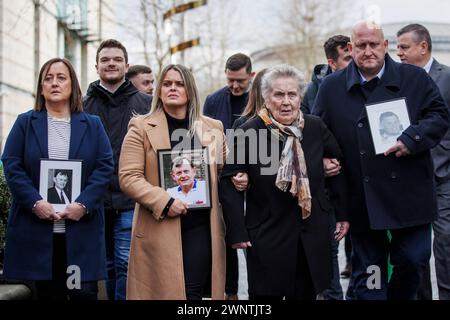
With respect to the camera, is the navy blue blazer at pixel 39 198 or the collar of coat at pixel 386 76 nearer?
the navy blue blazer at pixel 39 198

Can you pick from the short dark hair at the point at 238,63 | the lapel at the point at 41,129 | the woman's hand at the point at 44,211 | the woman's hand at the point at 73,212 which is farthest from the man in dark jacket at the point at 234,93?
the woman's hand at the point at 44,211

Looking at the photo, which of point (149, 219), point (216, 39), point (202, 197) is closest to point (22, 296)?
point (149, 219)

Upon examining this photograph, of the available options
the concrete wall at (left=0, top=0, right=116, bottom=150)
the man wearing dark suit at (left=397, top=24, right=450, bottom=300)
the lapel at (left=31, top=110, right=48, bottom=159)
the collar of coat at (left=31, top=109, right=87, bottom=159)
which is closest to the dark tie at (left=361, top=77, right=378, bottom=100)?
the man wearing dark suit at (left=397, top=24, right=450, bottom=300)

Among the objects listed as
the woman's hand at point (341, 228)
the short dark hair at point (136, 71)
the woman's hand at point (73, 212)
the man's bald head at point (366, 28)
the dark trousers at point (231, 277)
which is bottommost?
the dark trousers at point (231, 277)

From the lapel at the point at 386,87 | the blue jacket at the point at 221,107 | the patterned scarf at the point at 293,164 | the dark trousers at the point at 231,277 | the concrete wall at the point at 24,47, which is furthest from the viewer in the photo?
the concrete wall at the point at 24,47

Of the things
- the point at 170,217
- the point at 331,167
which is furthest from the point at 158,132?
the point at 331,167

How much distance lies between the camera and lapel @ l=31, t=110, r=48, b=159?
575 cm

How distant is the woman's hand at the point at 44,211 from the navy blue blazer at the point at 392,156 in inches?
85.9

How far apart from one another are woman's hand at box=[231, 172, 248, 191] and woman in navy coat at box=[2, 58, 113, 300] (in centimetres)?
104

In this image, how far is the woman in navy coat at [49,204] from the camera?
5641 mm

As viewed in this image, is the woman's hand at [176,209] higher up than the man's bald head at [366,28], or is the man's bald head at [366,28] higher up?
the man's bald head at [366,28]

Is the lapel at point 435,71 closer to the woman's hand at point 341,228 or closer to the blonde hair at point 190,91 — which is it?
the woman's hand at point 341,228

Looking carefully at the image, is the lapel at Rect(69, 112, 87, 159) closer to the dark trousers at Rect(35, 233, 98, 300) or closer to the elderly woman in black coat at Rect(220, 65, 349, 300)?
the dark trousers at Rect(35, 233, 98, 300)

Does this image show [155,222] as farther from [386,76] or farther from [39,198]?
[386,76]
